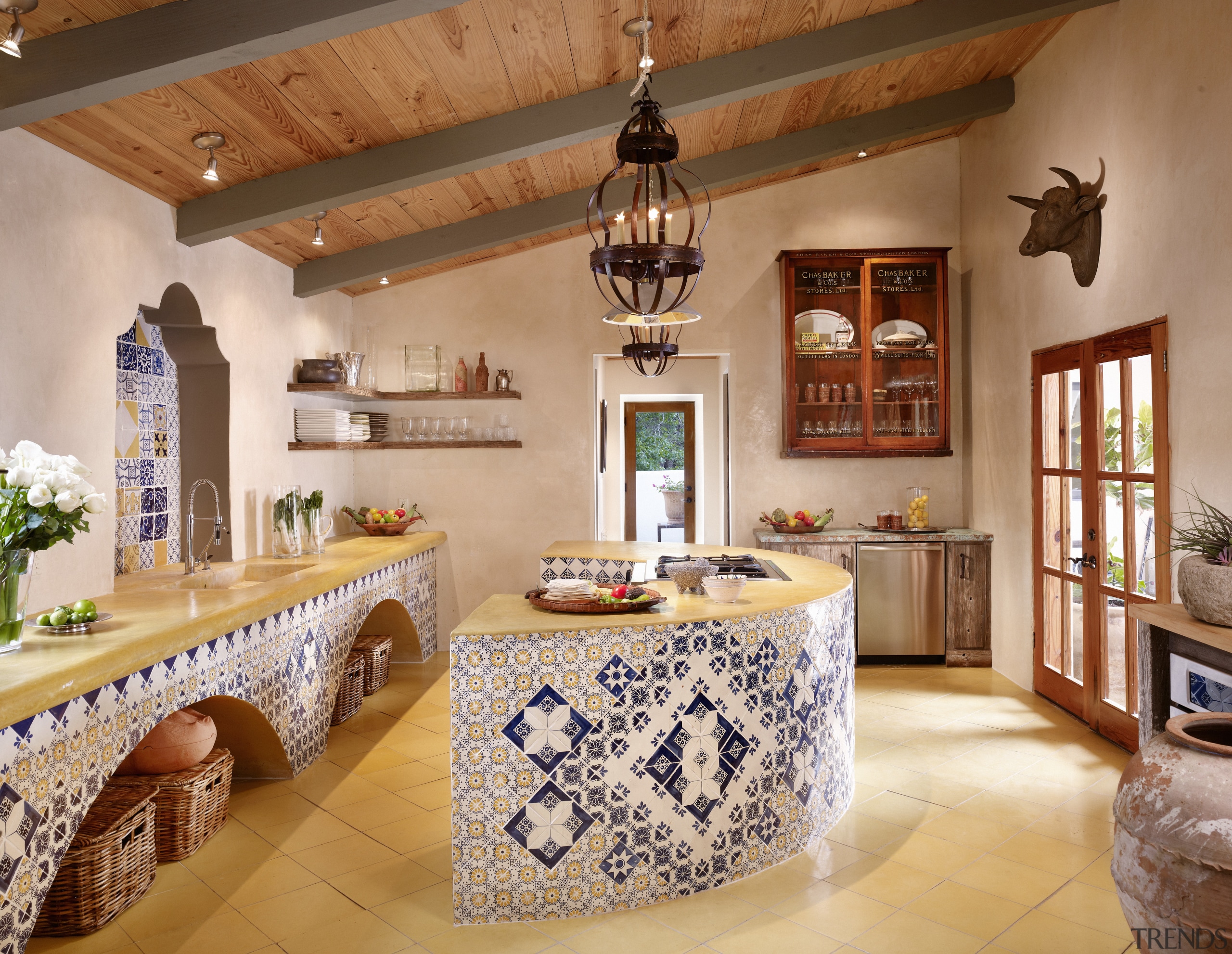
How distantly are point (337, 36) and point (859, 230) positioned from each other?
181 inches

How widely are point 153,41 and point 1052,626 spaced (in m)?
5.04

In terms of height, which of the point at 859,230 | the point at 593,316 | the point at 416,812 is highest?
the point at 859,230

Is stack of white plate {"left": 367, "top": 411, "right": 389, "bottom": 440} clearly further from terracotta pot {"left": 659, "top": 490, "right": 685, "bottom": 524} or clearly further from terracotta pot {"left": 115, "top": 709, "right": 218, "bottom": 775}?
terracotta pot {"left": 659, "top": 490, "right": 685, "bottom": 524}

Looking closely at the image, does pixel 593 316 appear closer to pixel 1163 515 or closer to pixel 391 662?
pixel 391 662

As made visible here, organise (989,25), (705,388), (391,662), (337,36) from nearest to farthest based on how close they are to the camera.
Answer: (337,36)
(989,25)
(391,662)
(705,388)

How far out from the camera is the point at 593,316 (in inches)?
252

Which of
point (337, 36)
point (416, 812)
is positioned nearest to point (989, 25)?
point (337, 36)

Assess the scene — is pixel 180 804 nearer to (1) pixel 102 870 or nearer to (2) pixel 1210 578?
(1) pixel 102 870

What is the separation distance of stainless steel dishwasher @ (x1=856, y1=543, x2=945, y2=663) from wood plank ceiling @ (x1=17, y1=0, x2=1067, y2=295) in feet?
9.67

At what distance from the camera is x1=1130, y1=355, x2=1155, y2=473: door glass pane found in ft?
12.8

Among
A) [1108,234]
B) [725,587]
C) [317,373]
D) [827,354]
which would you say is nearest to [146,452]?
[317,373]

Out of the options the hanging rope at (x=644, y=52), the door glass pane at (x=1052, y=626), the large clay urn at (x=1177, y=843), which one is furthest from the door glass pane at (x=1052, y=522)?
the hanging rope at (x=644, y=52)

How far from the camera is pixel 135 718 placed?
2.68 meters

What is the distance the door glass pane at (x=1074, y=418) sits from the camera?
4.54 meters
